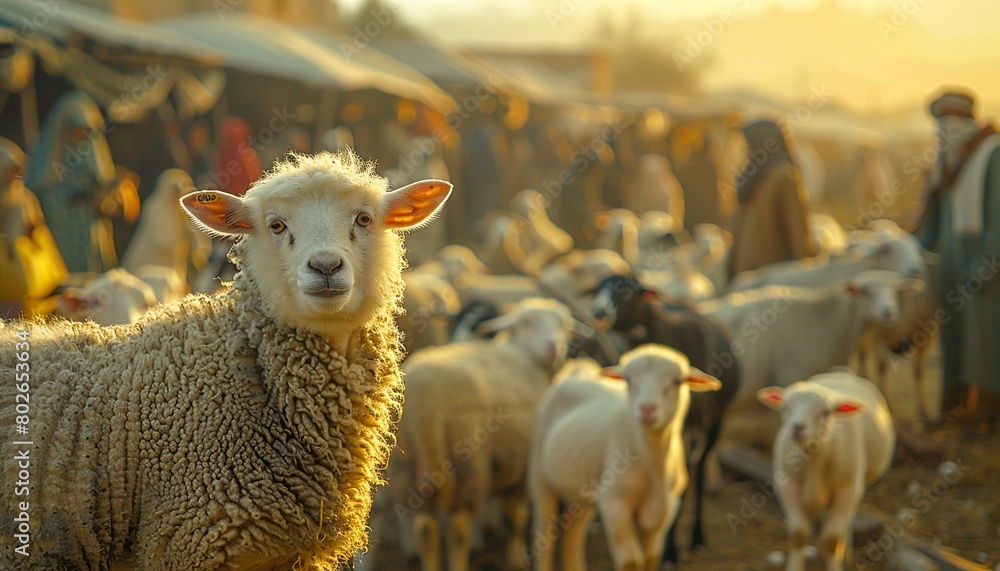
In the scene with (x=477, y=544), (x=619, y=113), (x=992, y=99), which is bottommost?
(x=477, y=544)

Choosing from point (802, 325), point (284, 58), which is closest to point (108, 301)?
point (802, 325)

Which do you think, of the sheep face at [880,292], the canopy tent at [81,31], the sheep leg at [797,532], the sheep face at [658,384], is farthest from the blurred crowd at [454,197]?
the sheep leg at [797,532]

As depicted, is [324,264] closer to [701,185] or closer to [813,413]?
[813,413]

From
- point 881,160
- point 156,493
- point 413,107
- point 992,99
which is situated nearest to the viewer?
point 156,493

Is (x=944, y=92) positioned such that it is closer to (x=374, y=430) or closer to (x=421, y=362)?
(x=421, y=362)

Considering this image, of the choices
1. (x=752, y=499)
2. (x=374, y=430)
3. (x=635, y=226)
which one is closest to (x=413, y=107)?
(x=635, y=226)

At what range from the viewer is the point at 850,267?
26.2 ft

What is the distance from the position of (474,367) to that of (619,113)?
19.0 m

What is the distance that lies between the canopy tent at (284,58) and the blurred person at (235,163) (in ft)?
4.82

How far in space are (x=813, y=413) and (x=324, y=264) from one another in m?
2.78

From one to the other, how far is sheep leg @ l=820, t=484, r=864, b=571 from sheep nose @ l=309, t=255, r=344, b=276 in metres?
2.99

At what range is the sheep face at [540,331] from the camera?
17.8 ft

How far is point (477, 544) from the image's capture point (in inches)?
206

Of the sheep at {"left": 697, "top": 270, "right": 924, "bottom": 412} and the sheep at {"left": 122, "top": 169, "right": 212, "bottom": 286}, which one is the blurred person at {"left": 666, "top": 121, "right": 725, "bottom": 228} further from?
the sheep at {"left": 122, "top": 169, "right": 212, "bottom": 286}
